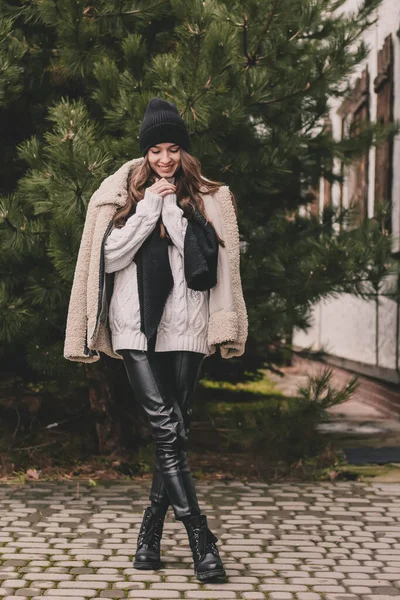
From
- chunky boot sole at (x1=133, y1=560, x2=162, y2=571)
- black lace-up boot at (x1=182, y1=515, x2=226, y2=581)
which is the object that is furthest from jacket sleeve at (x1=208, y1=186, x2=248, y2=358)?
chunky boot sole at (x1=133, y1=560, x2=162, y2=571)

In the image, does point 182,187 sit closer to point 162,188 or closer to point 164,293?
point 162,188

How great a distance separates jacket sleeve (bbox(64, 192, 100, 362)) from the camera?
469 cm

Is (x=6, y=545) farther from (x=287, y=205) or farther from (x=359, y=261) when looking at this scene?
(x=287, y=205)

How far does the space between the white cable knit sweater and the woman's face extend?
132 mm

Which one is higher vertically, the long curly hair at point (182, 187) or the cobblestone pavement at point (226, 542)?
the long curly hair at point (182, 187)

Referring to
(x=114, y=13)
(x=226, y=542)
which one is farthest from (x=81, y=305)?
(x=114, y=13)

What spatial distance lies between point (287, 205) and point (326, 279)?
1.17 meters

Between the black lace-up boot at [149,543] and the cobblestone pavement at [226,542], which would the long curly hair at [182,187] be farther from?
the cobblestone pavement at [226,542]

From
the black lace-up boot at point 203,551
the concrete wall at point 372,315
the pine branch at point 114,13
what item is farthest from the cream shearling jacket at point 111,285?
the concrete wall at point 372,315

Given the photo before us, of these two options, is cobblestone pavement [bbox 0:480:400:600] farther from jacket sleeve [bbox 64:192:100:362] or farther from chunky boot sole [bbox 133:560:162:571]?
jacket sleeve [bbox 64:192:100:362]

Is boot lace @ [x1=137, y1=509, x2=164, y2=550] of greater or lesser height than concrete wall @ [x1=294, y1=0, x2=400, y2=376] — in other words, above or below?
below

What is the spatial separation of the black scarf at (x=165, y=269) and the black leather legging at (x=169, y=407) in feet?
0.57

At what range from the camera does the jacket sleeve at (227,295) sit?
4559 millimetres

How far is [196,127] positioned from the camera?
5.89 meters
